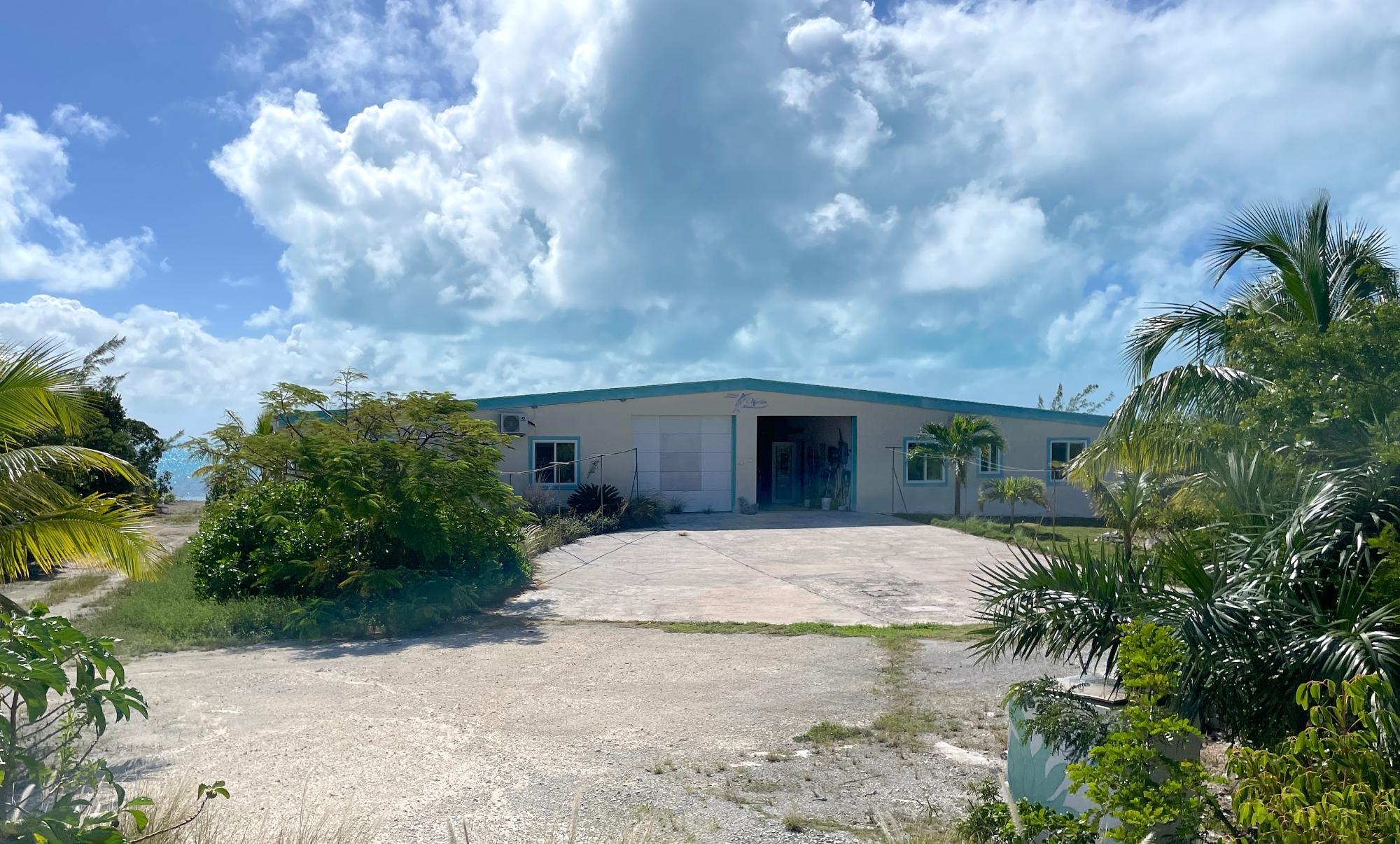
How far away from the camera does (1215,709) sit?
14.5ft

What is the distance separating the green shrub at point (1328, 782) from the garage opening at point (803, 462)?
24101 millimetres

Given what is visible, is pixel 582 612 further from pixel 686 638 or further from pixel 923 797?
pixel 923 797

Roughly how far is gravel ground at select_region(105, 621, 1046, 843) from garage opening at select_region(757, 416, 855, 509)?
18341 mm

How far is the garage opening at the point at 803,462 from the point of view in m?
28.2

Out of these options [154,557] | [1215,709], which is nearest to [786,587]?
[154,557]

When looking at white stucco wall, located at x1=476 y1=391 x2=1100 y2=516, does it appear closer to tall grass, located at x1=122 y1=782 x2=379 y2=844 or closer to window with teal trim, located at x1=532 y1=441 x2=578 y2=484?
window with teal trim, located at x1=532 y1=441 x2=578 y2=484

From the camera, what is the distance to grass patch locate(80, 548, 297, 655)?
1017 centimetres

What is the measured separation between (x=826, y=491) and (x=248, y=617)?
66.1 feet

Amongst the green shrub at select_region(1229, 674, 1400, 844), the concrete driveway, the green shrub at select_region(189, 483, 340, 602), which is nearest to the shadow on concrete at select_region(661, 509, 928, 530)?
the concrete driveway

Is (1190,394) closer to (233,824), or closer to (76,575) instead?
(233,824)

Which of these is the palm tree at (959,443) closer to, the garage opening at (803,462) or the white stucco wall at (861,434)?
the white stucco wall at (861,434)

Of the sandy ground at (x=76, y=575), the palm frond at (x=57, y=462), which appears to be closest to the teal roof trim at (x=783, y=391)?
the sandy ground at (x=76, y=575)

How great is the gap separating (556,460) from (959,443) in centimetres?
1052

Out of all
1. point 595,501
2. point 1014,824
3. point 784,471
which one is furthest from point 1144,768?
point 784,471
